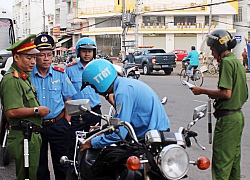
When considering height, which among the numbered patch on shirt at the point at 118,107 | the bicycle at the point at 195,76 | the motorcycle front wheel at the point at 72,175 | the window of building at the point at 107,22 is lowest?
the motorcycle front wheel at the point at 72,175

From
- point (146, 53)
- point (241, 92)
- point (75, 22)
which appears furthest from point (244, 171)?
point (75, 22)

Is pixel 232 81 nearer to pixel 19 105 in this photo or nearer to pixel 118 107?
pixel 118 107

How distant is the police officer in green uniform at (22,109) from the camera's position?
4281 mm

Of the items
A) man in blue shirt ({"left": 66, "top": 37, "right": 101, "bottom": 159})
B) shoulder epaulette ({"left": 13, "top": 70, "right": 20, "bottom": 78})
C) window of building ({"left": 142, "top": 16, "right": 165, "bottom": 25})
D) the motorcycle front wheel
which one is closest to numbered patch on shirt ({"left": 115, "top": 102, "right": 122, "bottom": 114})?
the motorcycle front wheel

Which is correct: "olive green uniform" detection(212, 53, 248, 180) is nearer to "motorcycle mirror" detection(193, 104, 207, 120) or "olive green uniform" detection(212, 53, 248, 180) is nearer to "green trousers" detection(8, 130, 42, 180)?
"motorcycle mirror" detection(193, 104, 207, 120)

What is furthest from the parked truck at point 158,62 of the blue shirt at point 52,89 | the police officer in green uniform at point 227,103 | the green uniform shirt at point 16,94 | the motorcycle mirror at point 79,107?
the motorcycle mirror at point 79,107

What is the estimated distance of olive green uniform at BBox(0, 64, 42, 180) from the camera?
4281 mm

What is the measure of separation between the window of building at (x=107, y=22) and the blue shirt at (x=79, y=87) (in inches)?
2031

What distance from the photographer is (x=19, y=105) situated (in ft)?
14.0

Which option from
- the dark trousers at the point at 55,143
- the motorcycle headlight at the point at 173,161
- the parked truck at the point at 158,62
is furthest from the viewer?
the parked truck at the point at 158,62

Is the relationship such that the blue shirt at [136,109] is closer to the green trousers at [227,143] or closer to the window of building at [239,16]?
the green trousers at [227,143]

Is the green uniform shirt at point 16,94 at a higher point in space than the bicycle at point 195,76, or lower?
higher

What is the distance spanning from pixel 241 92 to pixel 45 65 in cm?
229

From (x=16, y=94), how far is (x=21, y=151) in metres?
0.59
